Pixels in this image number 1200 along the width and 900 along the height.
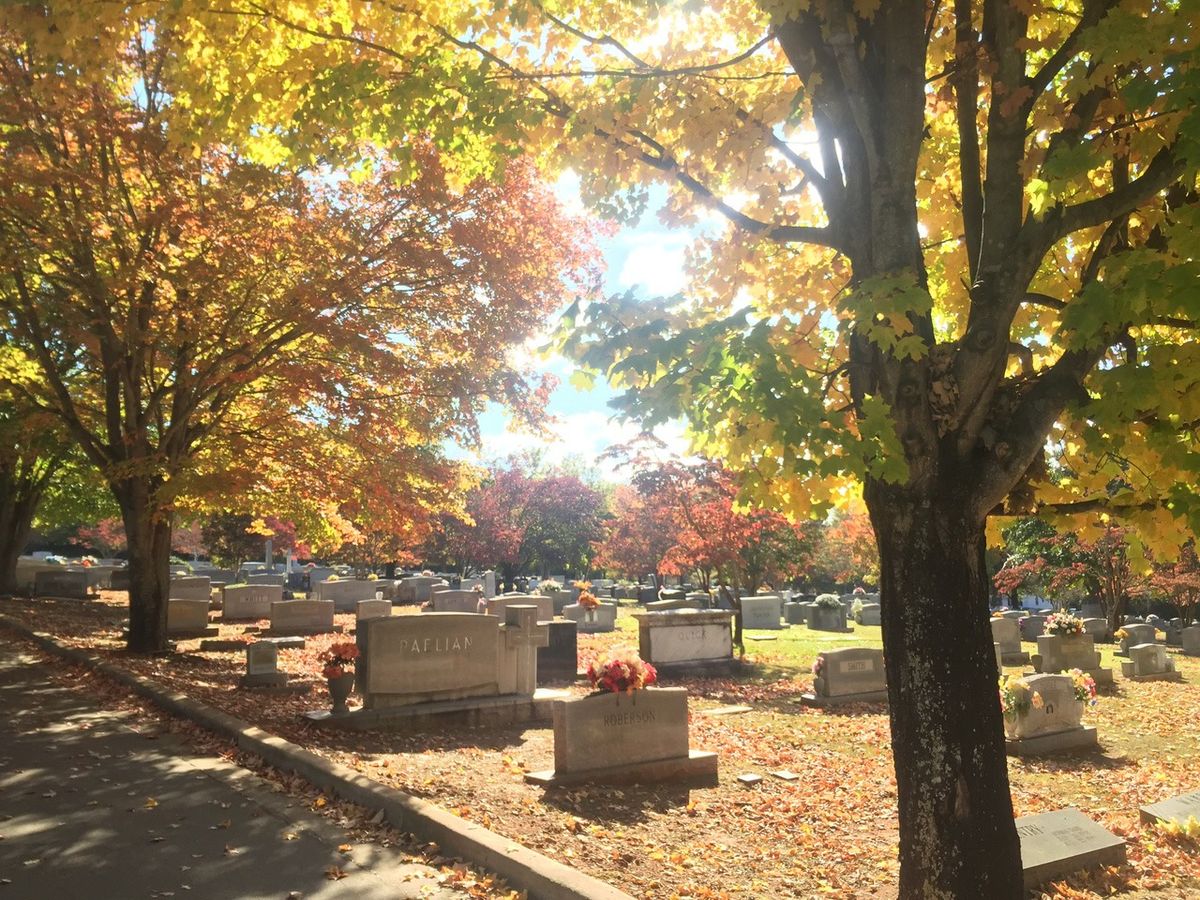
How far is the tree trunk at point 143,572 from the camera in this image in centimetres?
1470

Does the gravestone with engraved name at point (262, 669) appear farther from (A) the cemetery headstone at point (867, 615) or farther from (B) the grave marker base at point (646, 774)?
(A) the cemetery headstone at point (867, 615)

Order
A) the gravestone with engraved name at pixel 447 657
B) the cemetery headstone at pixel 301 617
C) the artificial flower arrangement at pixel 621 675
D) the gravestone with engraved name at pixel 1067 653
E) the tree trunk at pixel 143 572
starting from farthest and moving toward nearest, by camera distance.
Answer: the cemetery headstone at pixel 301 617
the gravestone with engraved name at pixel 1067 653
the tree trunk at pixel 143 572
the gravestone with engraved name at pixel 447 657
the artificial flower arrangement at pixel 621 675

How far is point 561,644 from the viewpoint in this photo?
51.8 feet

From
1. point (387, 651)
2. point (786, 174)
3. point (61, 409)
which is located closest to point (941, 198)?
point (786, 174)

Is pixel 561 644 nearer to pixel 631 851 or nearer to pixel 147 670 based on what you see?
pixel 147 670

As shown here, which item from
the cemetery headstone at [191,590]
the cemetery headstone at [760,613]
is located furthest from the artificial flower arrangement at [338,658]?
the cemetery headstone at [760,613]

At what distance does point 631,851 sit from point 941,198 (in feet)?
17.9

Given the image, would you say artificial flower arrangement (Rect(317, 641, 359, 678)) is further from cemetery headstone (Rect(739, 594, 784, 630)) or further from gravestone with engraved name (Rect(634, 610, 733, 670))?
cemetery headstone (Rect(739, 594, 784, 630))

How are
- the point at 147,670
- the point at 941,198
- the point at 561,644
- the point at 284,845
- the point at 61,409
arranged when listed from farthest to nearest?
1. the point at 561,644
2. the point at 61,409
3. the point at 147,670
4. the point at 941,198
5. the point at 284,845

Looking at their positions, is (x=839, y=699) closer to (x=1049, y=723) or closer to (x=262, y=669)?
(x=1049, y=723)

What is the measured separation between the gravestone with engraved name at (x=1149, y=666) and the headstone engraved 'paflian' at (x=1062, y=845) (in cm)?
1330

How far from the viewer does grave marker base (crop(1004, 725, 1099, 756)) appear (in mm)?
9906

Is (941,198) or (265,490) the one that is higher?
(941,198)

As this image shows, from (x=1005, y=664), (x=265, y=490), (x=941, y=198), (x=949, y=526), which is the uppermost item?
(x=941, y=198)
